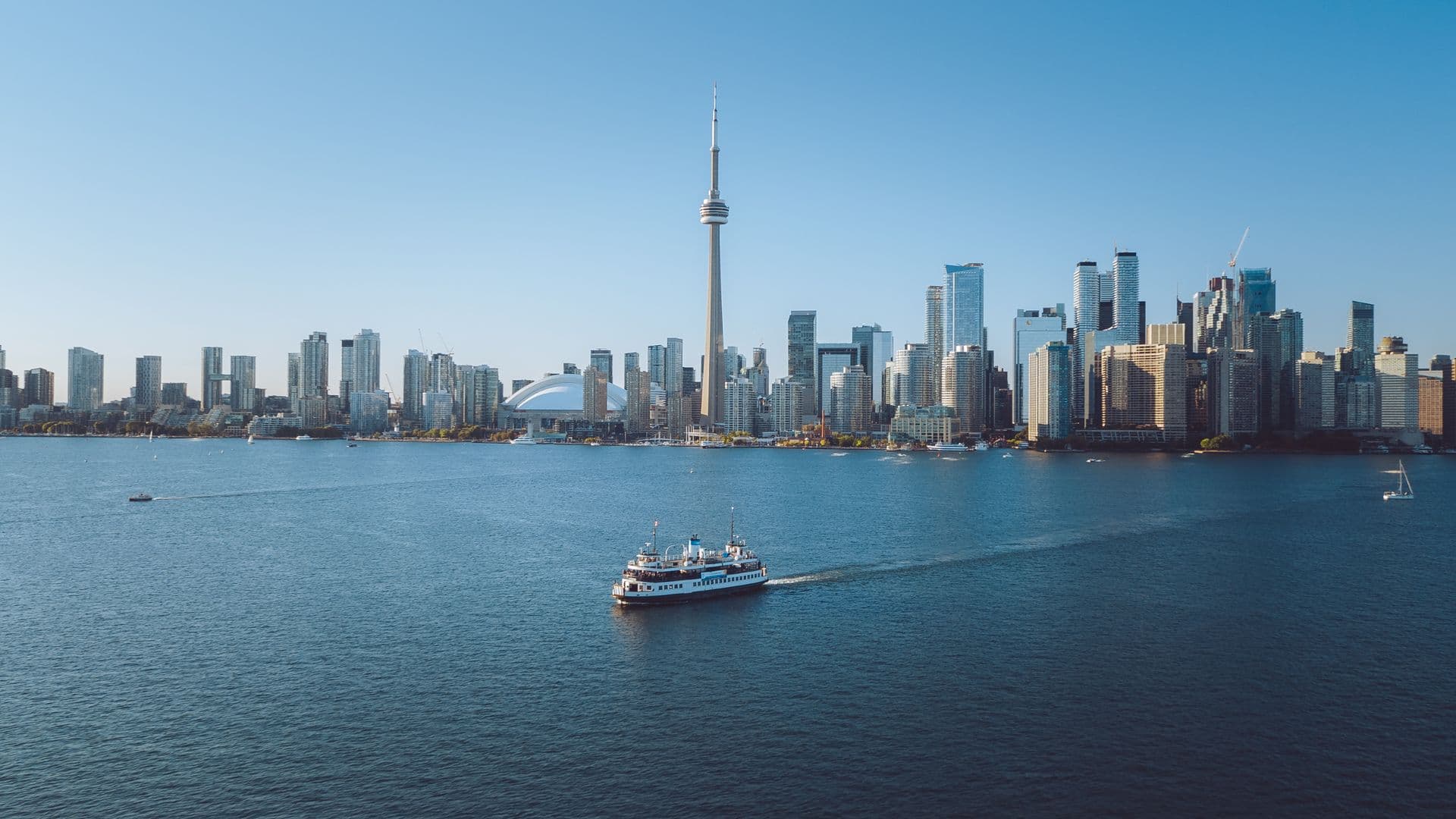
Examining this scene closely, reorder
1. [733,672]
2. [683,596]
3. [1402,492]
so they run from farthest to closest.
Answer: [1402,492] < [683,596] < [733,672]

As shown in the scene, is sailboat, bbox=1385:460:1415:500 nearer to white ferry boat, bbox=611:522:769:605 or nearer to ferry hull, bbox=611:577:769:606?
white ferry boat, bbox=611:522:769:605

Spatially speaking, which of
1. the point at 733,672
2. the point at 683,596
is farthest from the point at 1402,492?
the point at 733,672

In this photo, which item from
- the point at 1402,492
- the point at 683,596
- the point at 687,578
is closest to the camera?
the point at 683,596

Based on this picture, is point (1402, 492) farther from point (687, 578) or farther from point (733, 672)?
point (733, 672)

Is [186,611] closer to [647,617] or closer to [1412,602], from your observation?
[647,617]

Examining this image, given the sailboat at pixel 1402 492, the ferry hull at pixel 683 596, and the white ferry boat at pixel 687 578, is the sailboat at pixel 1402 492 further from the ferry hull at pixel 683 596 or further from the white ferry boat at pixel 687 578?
the ferry hull at pixel 683 596

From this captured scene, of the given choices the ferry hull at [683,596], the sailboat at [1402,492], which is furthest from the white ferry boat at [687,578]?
the sailboat at [1402,492]

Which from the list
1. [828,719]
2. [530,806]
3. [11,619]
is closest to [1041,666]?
[828,719]
